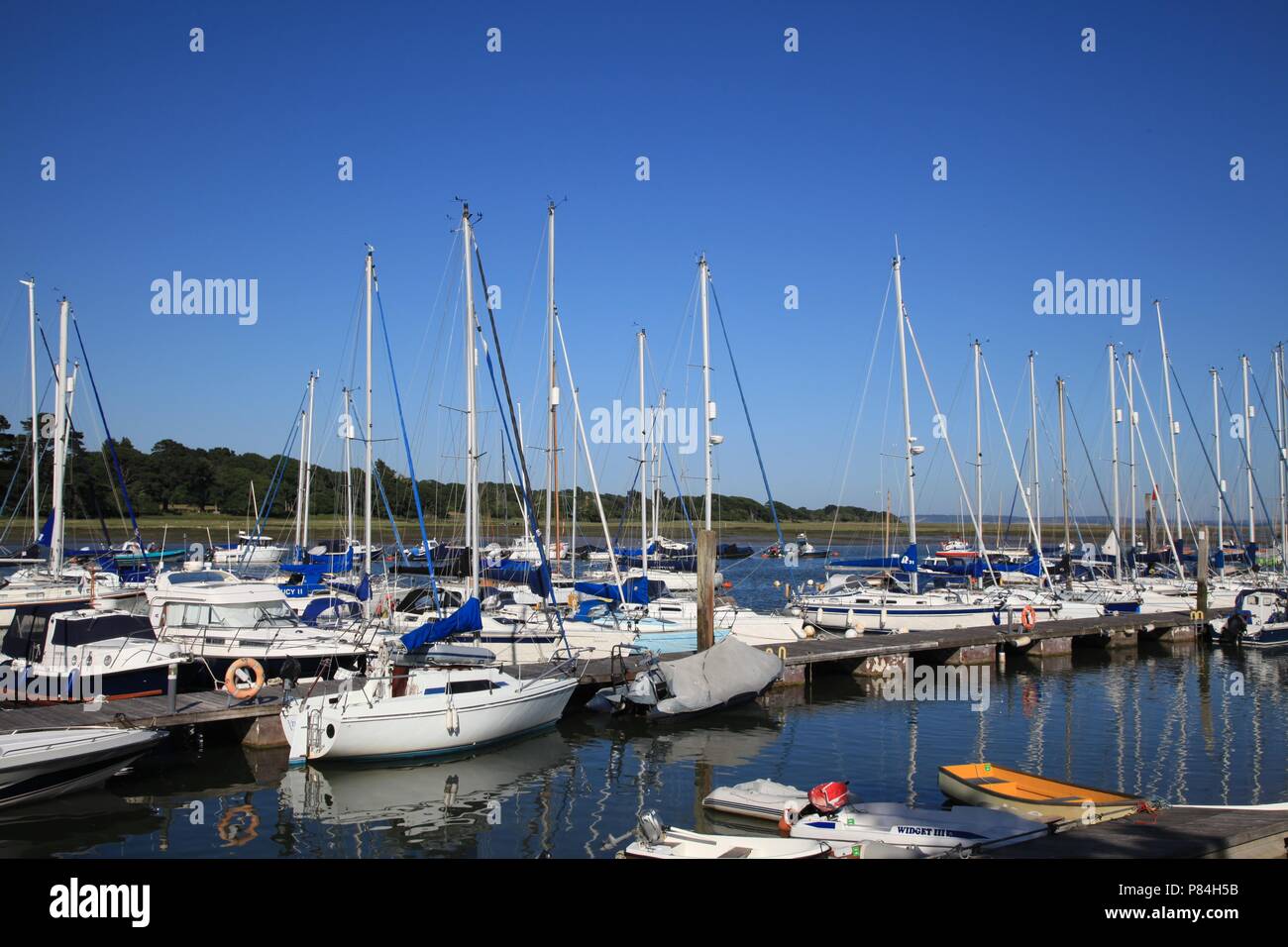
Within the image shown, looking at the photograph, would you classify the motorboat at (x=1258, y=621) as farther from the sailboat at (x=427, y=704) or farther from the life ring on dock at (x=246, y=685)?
the life ring on dock at (x=246, y=685)

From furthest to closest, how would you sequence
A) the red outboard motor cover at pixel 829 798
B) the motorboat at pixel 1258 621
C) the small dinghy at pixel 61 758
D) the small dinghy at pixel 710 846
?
the motorboat at pixel 1258 621, the small dinghy at pixel 61 758, the red outboard motor cover at pixel 829 798, the small dinghy at pixel 710 846

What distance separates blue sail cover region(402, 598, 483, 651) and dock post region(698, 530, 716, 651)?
6.87 meters

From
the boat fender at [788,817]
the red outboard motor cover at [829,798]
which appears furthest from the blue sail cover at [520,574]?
the red outboard motor cover at [829,798]

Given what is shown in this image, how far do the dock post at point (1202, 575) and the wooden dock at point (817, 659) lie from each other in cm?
63

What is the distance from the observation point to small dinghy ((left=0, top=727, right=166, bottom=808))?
15.0 meters

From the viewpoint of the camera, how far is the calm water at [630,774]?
14875mm

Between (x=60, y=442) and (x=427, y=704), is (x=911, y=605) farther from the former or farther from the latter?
(x=60, y=442)

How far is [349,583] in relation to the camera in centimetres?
3484

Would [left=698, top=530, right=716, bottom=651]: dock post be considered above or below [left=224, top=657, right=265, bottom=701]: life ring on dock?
above

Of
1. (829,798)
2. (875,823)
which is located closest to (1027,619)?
(829,798)

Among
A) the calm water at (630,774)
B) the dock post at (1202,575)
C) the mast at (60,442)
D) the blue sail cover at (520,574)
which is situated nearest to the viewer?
the calm water at (630,774)

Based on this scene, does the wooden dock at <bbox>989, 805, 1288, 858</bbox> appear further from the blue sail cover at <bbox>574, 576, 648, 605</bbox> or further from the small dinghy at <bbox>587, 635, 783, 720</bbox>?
the blue sail cover at <bbox>574, 576, 648, 605</bbox>

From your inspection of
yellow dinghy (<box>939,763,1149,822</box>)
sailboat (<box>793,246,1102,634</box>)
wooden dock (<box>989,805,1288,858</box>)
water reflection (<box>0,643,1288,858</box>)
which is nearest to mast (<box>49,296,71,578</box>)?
water reflection (<box>0,643,1288,858</box>)
